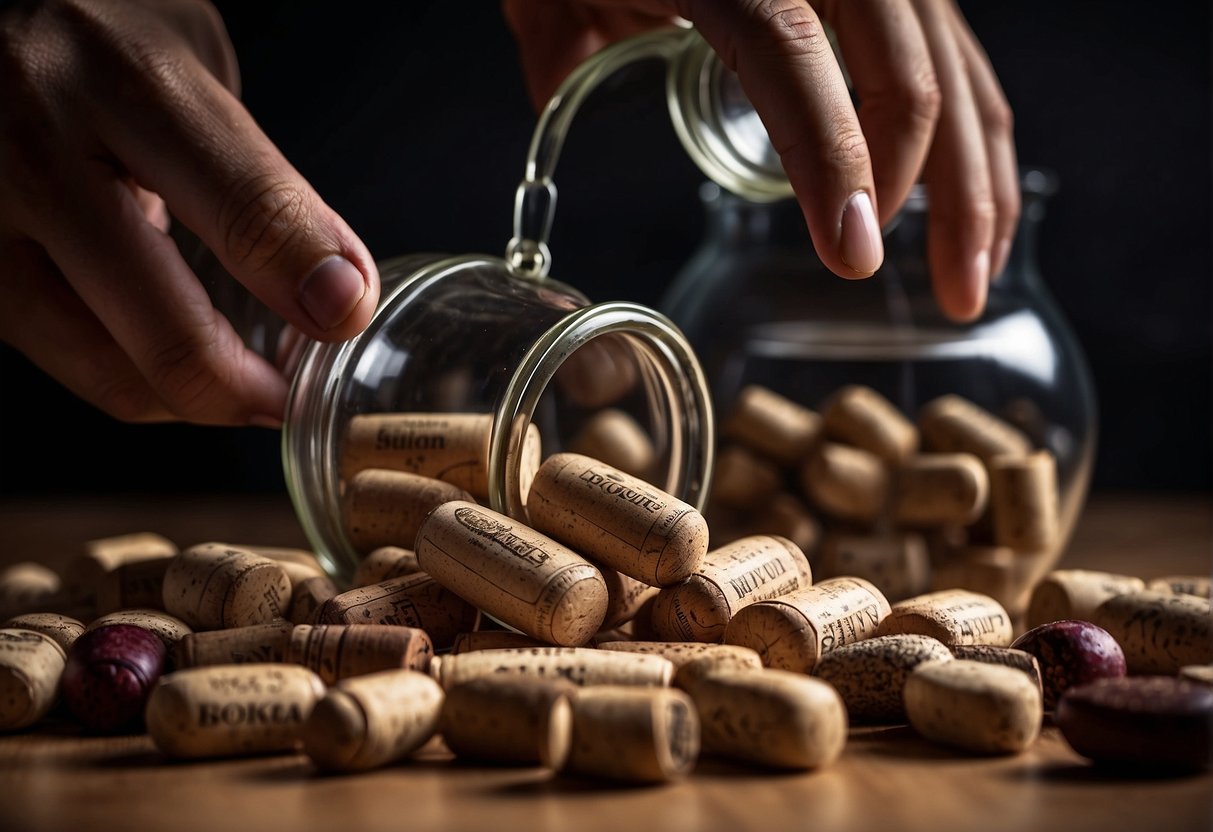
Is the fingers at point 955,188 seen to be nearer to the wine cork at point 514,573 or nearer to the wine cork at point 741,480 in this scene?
the wine cork at point 741,480

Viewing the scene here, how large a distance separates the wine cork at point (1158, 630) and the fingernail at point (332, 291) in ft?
3.15

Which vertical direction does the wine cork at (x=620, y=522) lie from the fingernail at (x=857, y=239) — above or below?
below

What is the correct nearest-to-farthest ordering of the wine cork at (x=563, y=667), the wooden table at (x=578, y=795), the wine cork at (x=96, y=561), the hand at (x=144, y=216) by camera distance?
the wooden table at (x=578, y=795) → the wine cork at (x=563, y=667) → the hand at (x=144, y=216) → the wine cork at (x=96, y=561)

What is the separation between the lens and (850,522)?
6.87 feet

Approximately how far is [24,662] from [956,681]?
0.94 meters

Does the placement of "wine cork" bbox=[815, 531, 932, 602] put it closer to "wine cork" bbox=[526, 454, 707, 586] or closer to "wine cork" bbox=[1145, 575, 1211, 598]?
"wine cork" bbox=[1145, 575, 1211, 598]

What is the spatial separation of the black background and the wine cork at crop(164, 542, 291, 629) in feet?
5.68

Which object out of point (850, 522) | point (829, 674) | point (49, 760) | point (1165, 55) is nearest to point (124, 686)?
point (49, 760)

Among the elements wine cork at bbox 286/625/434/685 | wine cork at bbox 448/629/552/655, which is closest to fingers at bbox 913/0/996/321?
wine cork at bbox 448/629/552/655

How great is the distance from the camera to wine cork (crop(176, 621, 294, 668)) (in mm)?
1363

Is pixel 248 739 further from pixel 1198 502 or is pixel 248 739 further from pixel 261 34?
pixel 1198 502

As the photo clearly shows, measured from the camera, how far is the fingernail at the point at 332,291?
4.86 feet

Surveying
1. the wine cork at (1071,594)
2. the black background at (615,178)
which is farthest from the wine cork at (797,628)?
the black background at (615,178)

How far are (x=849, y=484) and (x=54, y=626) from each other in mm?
1178
